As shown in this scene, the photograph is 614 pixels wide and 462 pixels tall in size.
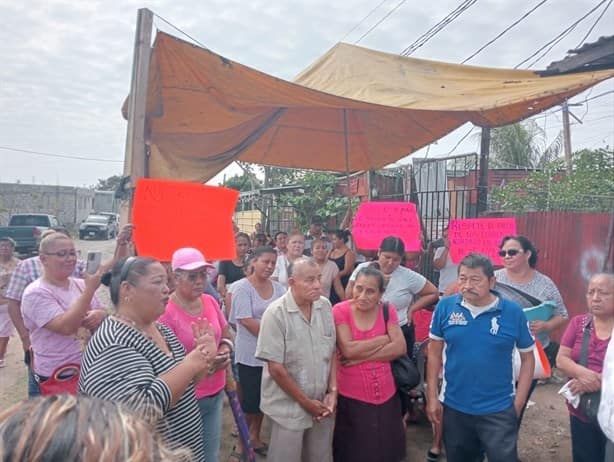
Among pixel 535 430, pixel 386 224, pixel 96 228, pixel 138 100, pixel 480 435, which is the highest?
pixel 138 100

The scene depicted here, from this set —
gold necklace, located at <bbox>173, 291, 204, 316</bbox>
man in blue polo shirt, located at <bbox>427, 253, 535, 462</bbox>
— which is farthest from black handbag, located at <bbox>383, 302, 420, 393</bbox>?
gold necklace, located at <bbox>173, 291, 204, 316</bbox>

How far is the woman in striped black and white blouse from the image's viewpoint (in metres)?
1.81

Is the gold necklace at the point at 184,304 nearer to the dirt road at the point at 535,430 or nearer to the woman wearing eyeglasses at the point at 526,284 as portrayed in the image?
the dirt road at the point at 535,430

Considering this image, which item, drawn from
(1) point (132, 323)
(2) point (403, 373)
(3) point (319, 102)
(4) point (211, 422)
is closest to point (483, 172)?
(3) point (319, 102)

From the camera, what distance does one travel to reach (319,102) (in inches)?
160

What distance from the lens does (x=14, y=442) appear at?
751 mm

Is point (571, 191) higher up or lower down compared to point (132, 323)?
higher up

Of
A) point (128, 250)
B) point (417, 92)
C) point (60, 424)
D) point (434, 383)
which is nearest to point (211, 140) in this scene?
point (128, 250)

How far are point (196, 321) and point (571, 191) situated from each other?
603 cm

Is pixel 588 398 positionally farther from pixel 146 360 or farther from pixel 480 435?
pixel 146 360

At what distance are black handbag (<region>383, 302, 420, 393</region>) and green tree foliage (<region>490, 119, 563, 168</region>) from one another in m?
13.5

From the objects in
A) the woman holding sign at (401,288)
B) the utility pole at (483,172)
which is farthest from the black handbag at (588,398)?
the utility pole at (483,172)

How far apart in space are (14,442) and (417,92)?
14.9ft

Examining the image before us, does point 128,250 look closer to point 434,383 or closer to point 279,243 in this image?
point 434,383
